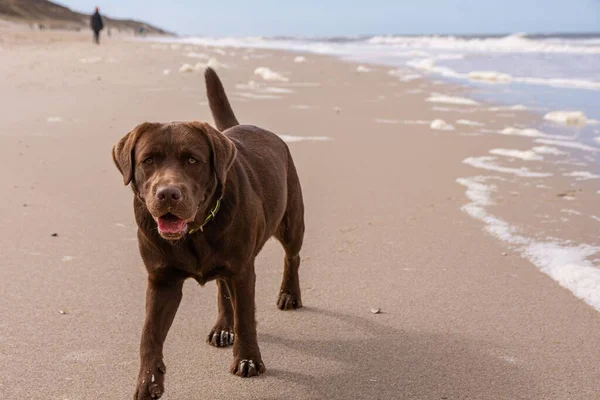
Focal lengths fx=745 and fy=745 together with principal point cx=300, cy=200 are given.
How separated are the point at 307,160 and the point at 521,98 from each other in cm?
730

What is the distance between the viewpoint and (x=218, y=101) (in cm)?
435

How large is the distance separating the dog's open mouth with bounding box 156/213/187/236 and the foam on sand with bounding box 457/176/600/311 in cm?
230

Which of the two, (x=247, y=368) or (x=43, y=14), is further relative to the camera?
(x=43, y=14)

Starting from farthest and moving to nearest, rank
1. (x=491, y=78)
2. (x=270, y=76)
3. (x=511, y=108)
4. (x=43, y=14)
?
1. (x=43, y=14)
2. (x=491, y=78)
3. (x=270, y=76)
4. (x=511, y=108)

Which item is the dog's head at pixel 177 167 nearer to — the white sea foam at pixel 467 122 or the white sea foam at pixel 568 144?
the white sea foam at pixel 568 144

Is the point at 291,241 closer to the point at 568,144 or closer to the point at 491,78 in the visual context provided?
the point at 568,144

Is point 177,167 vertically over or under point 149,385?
over

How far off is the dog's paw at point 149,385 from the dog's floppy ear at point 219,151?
0.75 meters

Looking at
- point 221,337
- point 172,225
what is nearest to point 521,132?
point 221,337

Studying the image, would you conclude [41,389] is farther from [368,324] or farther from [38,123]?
[38,123]

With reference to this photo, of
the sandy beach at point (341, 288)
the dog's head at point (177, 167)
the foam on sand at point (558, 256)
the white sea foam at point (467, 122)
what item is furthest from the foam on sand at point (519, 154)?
the dog's head at point (177, 167)

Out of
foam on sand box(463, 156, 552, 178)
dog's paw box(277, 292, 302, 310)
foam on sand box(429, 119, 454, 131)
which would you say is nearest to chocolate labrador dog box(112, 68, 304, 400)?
dog's paw box(277, 292, 302, 310)

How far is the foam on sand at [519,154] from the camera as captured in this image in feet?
25.0

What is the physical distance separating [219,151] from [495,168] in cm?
466
